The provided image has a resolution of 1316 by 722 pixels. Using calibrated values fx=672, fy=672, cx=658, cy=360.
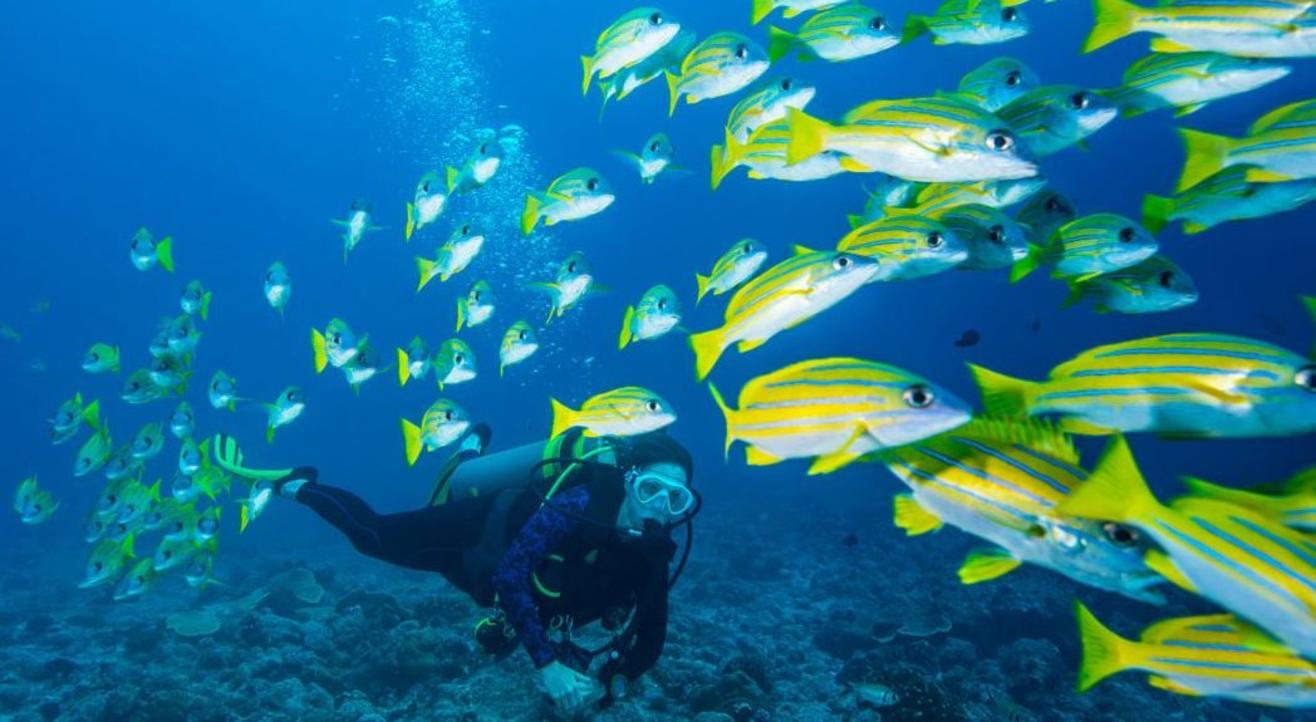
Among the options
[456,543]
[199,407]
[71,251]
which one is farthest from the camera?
[71,251]

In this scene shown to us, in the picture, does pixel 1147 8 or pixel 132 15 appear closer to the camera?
pixel 1147 8

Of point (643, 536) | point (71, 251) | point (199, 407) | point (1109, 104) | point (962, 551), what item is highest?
point (71, 251)

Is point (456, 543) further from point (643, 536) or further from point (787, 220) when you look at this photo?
point (787, 220)

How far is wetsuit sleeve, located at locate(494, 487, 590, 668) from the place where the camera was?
5379 millimetres

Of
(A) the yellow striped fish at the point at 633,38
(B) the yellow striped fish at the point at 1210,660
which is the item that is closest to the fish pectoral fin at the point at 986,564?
(B) the yellow striped fish at the point at 1210,660

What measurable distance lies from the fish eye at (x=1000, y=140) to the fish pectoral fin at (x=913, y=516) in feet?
5.27

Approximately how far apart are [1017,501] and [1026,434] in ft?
0.92

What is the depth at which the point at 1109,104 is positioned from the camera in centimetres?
371

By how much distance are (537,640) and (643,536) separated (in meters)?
1.16

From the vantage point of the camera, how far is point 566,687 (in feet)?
16.8

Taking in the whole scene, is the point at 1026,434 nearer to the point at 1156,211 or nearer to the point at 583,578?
the point at 1156,211

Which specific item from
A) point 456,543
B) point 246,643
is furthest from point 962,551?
point 246,643

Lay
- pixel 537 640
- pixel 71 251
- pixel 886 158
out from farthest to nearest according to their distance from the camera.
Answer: pixel 71 251 → pixel 537 640 → pixel 886 158

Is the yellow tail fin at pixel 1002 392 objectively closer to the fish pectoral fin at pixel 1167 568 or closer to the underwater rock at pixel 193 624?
the fish pectoral fin at pixel 1167 568
